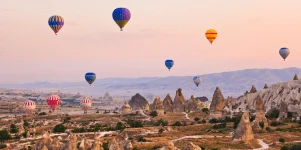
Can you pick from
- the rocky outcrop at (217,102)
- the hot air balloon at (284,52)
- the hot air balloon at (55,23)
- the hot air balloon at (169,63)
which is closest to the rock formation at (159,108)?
the rocky outcrop at (217,102)

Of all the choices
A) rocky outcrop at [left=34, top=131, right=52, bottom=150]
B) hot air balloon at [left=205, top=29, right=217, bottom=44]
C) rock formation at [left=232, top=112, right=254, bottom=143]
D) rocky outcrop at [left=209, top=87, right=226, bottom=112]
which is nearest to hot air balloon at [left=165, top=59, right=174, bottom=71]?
hot air balloon at [left=205, top=29, right=217, bottom=44]

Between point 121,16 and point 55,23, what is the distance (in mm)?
16622

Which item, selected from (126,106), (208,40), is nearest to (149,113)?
(126,106)

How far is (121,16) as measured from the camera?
101000 millimetres

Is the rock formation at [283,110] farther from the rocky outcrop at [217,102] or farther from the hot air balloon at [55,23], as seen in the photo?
the hot air balloon at [55,23]

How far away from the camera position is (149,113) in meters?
118

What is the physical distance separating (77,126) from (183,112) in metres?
35.1

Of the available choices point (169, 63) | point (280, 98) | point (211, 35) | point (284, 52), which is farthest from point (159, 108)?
point (284, 52)

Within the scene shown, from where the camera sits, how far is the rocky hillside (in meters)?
91.1

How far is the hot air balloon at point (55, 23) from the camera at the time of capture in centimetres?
10881

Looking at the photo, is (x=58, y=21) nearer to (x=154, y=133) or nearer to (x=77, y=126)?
(x=77, y=126)

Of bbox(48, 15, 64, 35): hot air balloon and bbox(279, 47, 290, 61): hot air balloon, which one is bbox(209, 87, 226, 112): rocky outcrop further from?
bbox(279, 47, 290, 61): hot air balloon

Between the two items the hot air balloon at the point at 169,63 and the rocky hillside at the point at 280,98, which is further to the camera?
the hot air balloon at the point at 169,63

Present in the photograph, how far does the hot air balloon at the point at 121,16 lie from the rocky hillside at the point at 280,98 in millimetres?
29175
